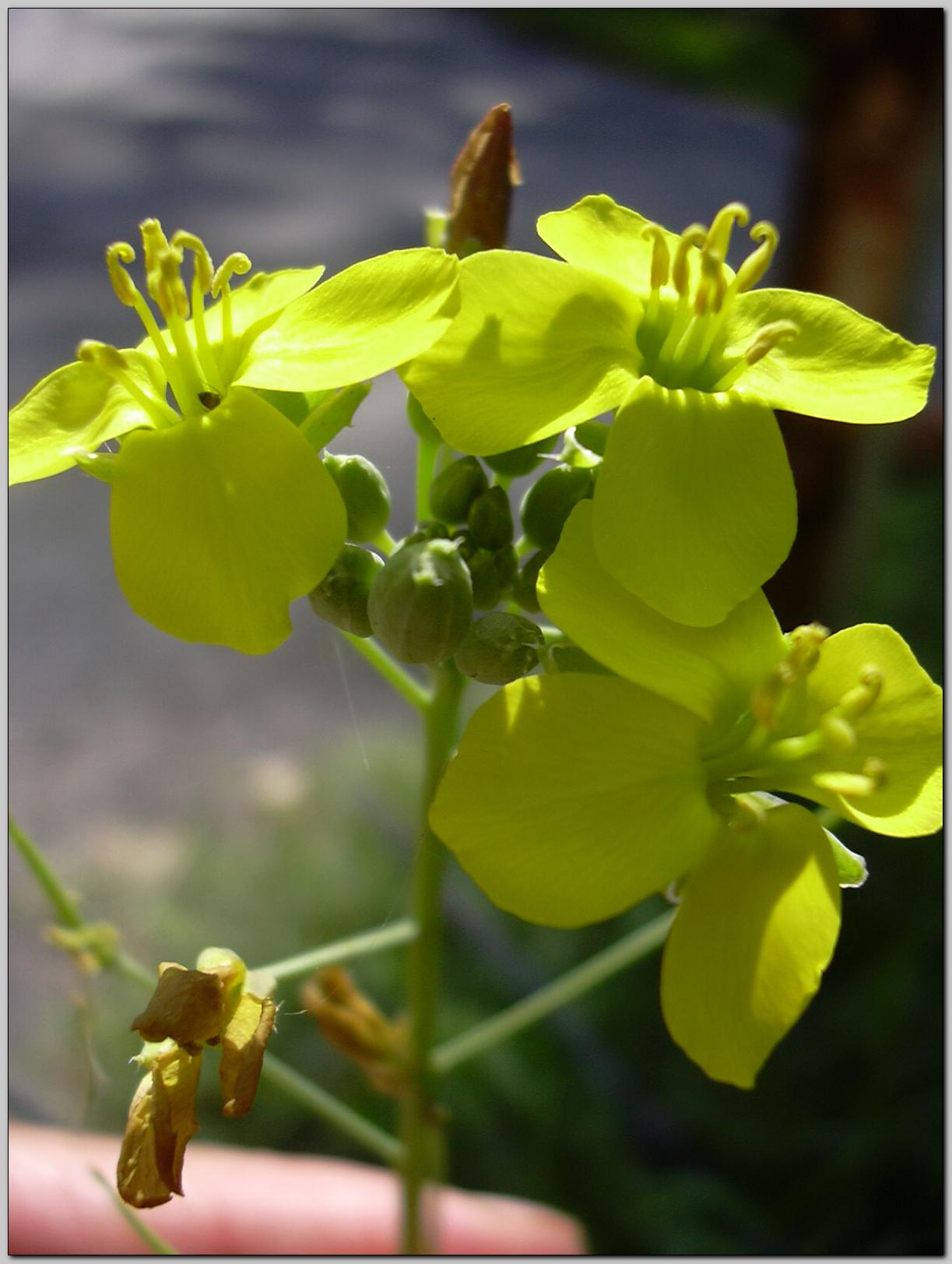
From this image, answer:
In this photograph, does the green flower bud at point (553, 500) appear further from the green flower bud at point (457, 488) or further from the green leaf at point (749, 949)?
the green leaf at point (749, 949)

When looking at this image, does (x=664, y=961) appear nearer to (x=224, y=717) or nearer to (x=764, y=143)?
(x=224, y=717)

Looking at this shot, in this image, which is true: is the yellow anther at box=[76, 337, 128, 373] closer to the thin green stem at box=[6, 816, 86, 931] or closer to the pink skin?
the thin green stem at box=[6, 816, 86, 931]

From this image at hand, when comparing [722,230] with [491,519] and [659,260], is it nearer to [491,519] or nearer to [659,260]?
[659,260]

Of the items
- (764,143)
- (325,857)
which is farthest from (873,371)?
(764,143)

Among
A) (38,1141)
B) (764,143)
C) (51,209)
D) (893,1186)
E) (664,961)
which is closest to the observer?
(664,961)

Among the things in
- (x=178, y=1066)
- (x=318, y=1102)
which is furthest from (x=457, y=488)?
(x=318, y=1102)
